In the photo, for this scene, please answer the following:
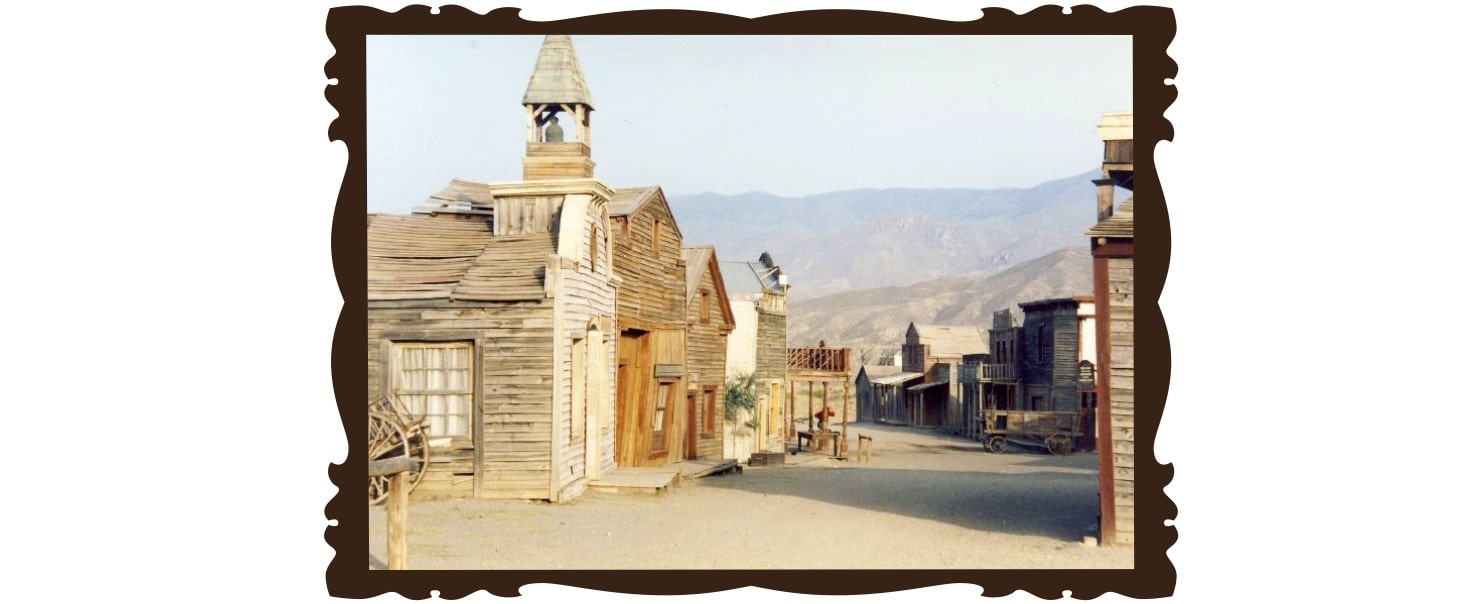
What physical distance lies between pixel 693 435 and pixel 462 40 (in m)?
15.2

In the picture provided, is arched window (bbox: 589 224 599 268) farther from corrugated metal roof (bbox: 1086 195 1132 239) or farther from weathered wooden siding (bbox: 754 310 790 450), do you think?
weathered wooden siding (bbox: 754 310 790 450)

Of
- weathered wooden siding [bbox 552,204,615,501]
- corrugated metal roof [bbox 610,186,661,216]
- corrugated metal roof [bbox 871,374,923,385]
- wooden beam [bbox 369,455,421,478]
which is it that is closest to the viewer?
wooden beam [bbox 369,455,421,478]

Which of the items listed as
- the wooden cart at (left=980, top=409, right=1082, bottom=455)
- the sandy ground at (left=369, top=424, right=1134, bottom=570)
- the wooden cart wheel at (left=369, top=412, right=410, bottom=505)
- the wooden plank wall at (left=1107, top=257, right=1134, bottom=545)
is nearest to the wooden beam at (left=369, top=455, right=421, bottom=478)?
the sandy ground at (left=369, top=424, right=1134, bottom=570)

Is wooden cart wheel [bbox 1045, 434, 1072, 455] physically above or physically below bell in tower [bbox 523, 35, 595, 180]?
below

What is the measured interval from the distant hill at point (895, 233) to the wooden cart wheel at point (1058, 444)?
38.7 meters

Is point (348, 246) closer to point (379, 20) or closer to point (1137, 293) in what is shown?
point (379, 20)

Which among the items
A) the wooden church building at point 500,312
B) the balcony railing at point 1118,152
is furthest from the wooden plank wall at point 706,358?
the balcony railing at point 1118,152

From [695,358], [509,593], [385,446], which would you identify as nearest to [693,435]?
[695,358]

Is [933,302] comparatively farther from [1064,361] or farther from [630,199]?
[630,199]

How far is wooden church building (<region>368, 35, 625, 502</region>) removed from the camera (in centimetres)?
1474

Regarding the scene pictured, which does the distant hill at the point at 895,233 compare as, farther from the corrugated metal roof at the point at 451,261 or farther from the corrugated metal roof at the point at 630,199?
the corrugated metal roof at the point at 451,261

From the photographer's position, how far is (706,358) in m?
27.2

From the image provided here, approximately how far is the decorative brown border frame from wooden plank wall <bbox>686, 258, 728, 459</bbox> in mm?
14441

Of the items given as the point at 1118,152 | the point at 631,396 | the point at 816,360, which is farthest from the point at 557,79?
the point at 816,360
